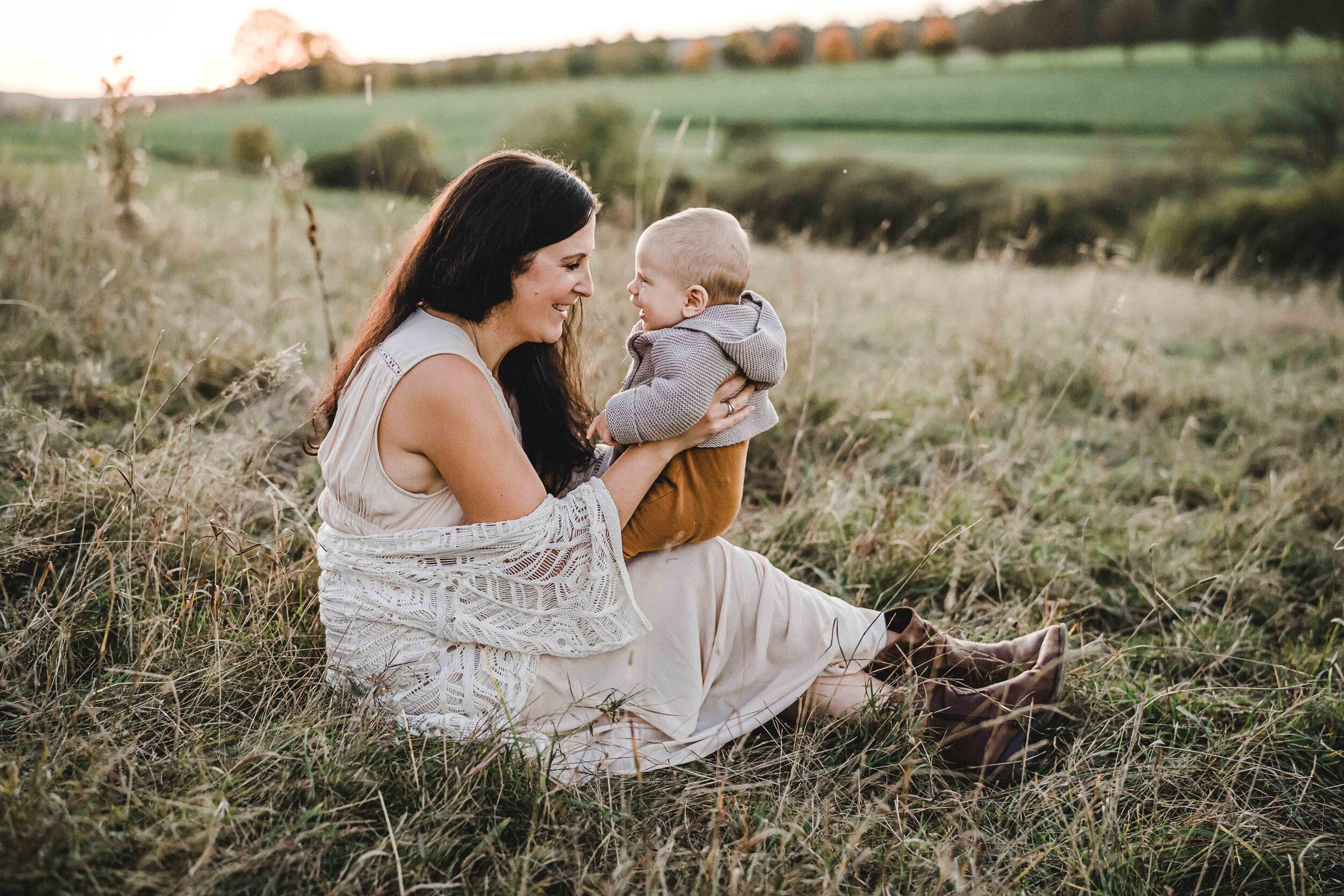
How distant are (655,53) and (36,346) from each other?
125 ft

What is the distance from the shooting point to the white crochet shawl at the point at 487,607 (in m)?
1.81

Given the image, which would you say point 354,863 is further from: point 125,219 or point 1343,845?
point 125,219

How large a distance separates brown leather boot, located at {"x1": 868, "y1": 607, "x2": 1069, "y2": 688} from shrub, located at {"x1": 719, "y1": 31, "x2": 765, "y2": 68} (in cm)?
3954

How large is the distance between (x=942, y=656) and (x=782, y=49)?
3991cm

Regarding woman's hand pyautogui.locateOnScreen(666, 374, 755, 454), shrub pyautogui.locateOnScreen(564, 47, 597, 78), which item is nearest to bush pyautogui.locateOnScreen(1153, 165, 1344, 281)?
woman's hand pyautogui.locateOnScreen(666, 374, 755, 454)

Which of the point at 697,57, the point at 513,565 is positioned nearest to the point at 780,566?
the point at 513,565

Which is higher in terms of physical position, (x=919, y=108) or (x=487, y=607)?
(x=919, y=108)

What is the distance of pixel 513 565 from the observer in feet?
5.94

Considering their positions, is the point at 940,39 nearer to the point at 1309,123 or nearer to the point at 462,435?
the point at 1309,123

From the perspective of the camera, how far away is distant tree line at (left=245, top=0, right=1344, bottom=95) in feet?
92.5

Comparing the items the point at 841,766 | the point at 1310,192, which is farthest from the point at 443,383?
the point at 1310,192

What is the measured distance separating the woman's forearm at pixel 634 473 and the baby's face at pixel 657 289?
0.32m

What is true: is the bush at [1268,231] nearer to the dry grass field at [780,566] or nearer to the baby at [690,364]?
the dry grass field at [780,566]

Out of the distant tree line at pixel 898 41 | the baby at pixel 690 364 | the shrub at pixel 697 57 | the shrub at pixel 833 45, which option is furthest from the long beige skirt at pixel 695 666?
the shrub at pixel 833 45
